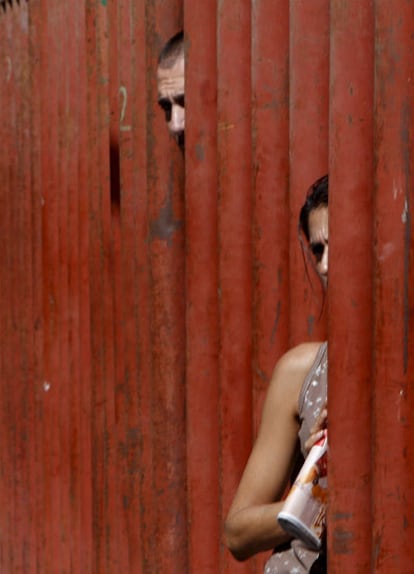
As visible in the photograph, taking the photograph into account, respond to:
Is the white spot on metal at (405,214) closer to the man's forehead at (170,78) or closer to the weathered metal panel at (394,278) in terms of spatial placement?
the weathered metal panel at (394,278)

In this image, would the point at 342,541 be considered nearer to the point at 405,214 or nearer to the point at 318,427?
the point at 318,427

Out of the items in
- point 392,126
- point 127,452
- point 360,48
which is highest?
point 360,48

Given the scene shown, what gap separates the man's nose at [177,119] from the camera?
332 cm

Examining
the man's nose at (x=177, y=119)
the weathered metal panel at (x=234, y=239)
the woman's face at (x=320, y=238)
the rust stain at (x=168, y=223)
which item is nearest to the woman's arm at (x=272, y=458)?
the woman's face at (x=320, y=238)

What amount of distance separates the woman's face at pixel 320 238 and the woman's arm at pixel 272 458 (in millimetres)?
165

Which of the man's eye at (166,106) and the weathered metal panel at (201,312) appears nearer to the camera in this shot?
the weathered metal panel at (201,312)

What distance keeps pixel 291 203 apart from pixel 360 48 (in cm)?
68

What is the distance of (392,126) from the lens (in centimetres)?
204

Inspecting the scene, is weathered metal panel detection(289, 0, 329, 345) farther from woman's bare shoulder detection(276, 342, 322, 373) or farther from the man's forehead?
the man's forehead

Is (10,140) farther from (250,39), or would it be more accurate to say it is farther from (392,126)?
(392,126)

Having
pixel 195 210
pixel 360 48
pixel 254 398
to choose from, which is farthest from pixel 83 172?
pixel 360 48

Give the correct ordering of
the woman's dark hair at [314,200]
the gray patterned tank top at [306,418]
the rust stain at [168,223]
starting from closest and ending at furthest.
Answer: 1. the gray patterned tank top at [306,418]
2. the woman's dark hair at [314,200]
3. the rust stain at [168,223]

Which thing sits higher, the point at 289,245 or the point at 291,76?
the point at 291,76

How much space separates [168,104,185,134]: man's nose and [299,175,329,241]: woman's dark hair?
31.7 inches
